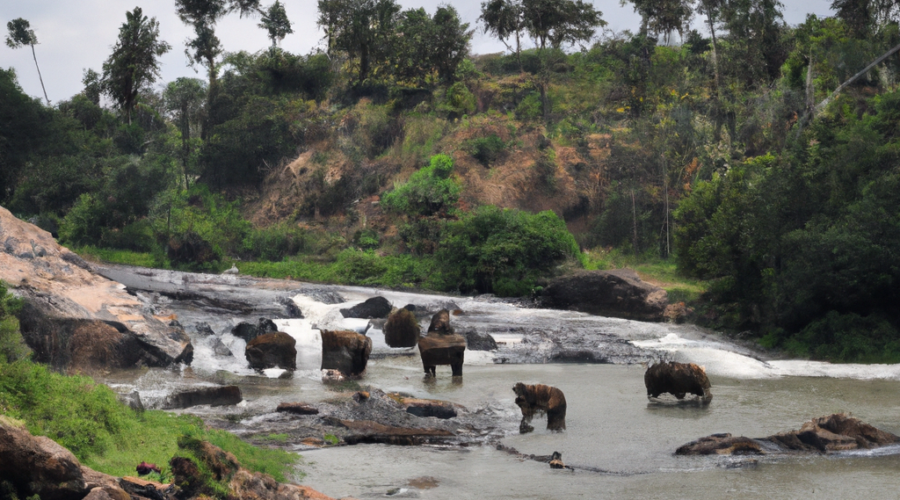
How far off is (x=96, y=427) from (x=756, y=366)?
1466 cm

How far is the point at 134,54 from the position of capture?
48406 millimetres

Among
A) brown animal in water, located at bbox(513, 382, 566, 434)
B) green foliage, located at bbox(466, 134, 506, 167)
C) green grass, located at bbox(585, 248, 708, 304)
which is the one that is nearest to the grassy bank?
brown animal in water, located at bbox(513, 382, 566, 434)

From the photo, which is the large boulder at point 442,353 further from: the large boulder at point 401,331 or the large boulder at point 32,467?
the large boulder at point 32,467

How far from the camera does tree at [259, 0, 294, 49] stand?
181ft

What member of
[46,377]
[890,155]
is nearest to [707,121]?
[890,155]

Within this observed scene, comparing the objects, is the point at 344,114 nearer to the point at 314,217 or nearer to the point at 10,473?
the point at 314,217

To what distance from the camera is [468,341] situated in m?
19.7

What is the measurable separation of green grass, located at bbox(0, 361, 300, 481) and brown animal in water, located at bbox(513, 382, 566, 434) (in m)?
4.00

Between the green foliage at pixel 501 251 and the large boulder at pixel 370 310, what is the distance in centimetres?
759

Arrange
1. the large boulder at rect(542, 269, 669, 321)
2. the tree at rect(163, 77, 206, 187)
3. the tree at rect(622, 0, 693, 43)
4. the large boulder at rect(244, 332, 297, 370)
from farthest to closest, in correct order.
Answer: the tree at rect(163, 77, 206, 187), the tree at rect(622, 0, 693, 43), the large boulder at rect(542, 269, 669, 321), the large boulder at rect(244, 332, 297, 370)

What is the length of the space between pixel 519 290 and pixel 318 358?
Answer: 1341 centimetres

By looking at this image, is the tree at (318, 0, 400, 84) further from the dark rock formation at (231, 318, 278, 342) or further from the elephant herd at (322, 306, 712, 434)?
the dark rock formation at (231, 318, 278, 342)

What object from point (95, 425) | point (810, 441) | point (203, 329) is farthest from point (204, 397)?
point (810, 441)

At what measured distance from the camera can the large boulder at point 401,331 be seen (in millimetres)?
20016
